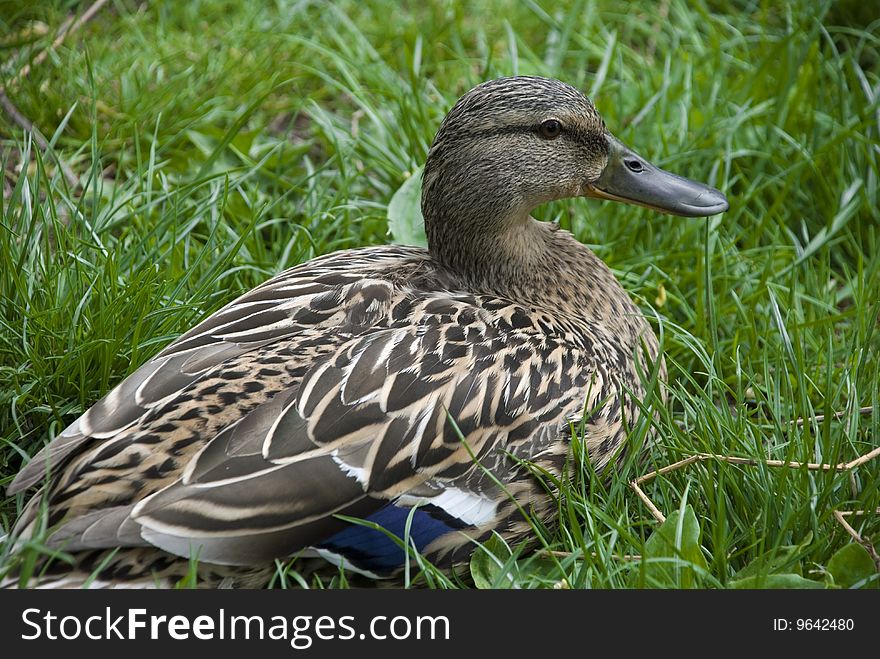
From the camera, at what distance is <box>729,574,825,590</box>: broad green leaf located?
259 centimetres

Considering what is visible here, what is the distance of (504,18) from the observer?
515cm

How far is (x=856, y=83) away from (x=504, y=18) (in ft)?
5.30

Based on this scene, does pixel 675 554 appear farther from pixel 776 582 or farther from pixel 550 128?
pixel 550 128

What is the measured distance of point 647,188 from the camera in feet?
11.0

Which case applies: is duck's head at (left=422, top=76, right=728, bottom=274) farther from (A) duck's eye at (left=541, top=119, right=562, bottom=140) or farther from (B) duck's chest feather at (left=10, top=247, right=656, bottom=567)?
(B) duck's chest feather at (left=10, top=247, right=656, bottom=567)

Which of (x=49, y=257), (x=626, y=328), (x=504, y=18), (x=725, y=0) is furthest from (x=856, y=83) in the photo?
(x=49, y=257)

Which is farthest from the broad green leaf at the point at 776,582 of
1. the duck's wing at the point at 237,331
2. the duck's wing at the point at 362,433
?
the duck's wing at the point at 237,331

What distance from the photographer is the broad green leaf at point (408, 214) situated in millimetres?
3912

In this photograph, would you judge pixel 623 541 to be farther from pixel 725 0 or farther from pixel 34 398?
pixel 725 0

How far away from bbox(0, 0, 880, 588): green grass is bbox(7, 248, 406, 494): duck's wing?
0.31 m

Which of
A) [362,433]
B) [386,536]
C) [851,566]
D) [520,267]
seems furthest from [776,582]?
[520,267]

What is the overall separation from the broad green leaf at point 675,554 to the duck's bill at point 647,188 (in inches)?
38.7

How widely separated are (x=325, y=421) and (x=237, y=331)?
0.45 m

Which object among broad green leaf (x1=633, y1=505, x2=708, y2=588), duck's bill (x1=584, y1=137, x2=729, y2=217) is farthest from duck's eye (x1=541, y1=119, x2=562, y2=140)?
broad green leaf (x1=633, y1=505, x2=708, y2=588)
